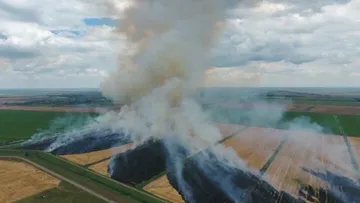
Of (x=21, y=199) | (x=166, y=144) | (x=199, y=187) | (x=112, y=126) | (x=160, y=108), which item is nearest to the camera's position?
(x=21, y=199)

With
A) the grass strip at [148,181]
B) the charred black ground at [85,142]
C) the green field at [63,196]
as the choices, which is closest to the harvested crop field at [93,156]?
the charred black ground at [85,142]

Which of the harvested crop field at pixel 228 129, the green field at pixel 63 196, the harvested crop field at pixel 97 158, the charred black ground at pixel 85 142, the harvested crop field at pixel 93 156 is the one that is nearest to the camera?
the green field at pixel 63 196

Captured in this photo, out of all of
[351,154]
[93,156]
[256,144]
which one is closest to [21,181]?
[93,156]

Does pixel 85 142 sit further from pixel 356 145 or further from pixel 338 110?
pixel 338 110

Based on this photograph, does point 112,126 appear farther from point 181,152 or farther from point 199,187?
point 199,187

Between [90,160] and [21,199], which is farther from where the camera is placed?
[90,160]

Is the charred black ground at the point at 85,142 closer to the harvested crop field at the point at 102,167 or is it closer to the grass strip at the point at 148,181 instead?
the harvested crop field at the point at 102,167

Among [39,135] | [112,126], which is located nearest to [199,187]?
[112,126]
